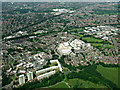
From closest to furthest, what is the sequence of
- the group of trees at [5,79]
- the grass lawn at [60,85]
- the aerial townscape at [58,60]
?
the grass lawn at [60,85]
the group of trees at [5,79]
the aerial townscape at [58,60]

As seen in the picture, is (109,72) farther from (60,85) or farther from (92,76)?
(60,85)

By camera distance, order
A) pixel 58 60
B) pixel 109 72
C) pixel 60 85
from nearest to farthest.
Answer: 1. pixel 60 85
2. pixel 109 72
3. pixel 58 60

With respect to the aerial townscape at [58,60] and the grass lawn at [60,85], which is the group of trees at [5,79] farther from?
the grass lawn at [60,85]

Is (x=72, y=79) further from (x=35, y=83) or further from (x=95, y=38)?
(x=95, y=38)

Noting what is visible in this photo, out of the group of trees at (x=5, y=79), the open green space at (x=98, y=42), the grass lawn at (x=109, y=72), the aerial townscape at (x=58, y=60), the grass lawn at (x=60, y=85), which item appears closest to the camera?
the grass lawn at (x=60, y=85)

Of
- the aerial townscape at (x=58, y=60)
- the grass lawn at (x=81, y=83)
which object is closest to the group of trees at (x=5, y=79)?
the aerial townscape at (x=58, y=60)

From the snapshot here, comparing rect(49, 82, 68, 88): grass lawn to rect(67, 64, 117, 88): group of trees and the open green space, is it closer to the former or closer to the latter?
rect(67, 64, 117, 88): group of trees

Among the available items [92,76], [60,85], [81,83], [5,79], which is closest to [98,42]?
[92,76]

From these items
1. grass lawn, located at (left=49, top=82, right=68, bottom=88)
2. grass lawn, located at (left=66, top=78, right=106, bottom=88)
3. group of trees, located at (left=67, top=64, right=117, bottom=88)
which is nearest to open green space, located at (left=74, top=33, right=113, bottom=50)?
group of trees, located at (left=67, top=64, right=117, bottom=88)
